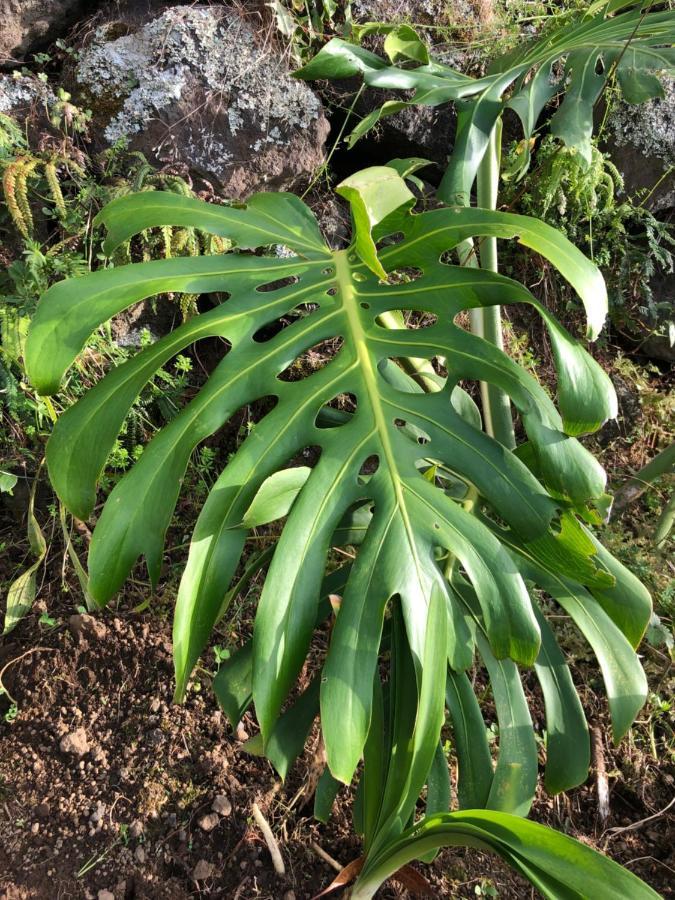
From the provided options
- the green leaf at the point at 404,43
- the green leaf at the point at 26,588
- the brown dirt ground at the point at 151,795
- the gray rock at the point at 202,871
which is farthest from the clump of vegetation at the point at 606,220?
the gray rock at the point at 202,871

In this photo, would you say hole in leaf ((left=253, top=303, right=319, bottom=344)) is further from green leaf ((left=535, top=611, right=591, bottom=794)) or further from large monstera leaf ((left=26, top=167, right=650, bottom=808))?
green leaf ((left=535, top=611, right=591, bottom=794))

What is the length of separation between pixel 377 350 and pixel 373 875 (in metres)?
0.91

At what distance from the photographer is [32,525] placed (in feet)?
5.08

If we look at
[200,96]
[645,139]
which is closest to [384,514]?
[200,96]

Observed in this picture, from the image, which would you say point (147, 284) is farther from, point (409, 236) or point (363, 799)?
point (363, 799)

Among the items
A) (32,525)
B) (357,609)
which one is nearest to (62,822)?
(32,525)

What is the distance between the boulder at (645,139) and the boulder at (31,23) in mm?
1789

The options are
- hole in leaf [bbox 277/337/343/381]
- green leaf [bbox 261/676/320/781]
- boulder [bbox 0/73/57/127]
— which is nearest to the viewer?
green leaf [bbox 261/676/320/781]

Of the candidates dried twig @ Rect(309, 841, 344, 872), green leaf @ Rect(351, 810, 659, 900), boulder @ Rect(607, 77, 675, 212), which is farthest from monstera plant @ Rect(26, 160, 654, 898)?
boulder @ Rect(607, 77, 675, 212)

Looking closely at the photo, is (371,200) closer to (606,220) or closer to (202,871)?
(202,871)

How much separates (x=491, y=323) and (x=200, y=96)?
1061 mm

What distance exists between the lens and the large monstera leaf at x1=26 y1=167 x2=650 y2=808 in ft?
2.95

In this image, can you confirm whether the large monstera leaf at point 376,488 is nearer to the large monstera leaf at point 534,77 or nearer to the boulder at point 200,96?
the large monstera leaf at point 534,77

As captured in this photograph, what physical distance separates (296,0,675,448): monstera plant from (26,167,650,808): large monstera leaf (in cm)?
40
